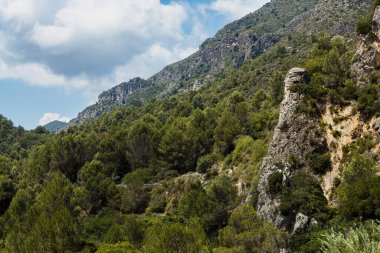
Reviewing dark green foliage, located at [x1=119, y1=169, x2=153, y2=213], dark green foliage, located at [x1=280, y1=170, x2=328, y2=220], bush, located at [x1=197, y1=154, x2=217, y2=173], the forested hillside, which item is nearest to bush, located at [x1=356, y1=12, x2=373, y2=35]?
the forested hillside

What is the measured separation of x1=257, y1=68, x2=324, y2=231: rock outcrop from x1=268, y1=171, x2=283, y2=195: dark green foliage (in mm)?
553

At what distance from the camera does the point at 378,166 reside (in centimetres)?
4978

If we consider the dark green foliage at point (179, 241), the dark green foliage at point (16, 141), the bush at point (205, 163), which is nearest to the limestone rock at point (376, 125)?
the dark green foliage at point (179, 241)

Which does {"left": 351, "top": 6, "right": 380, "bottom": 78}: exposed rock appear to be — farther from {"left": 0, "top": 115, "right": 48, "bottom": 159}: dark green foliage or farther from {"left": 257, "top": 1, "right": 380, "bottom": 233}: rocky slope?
{"left": 0, "top": 115, "right": 48, "bottom": 159}: dark green foliage

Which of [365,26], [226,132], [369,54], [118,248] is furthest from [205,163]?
[118,248]

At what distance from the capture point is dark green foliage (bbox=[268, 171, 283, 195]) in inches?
2186

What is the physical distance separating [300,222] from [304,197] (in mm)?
3197

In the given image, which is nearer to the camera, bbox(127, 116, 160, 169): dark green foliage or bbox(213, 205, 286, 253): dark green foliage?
bbox(213, 205, 286, 253): dark green foliage

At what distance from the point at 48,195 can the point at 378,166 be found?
2146 inches

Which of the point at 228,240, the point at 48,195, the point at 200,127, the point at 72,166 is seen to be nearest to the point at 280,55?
the point at 200,127

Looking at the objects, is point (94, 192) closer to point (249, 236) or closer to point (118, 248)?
point (118, 248)

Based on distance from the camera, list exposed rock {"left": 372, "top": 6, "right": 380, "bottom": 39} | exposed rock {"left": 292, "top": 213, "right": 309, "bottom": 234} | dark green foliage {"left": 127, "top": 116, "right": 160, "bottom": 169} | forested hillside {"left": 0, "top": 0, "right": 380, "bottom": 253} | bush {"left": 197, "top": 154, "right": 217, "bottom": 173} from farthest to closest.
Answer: dark green foliage {"left": 127, "top": 116, "right": 160, "bottom": 169}
bush {"left": 197, "top": 154, "right": 217, "bottom": 173}
exposed rock {"left": 372, "top": 6, "right": 380, "bottom": 39}
exposed rock {"left": 292, "top": 213, "right": 309, "bottom": 234}
forested hillside {"left": 0, "top": 0, "right": 380, "bottom": 253}

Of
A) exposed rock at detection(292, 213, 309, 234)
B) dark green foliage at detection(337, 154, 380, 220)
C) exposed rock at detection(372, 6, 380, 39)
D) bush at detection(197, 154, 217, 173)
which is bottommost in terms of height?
exposed rock at detection(292, 213, 309, 234)

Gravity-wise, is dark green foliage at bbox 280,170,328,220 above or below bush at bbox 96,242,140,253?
below
